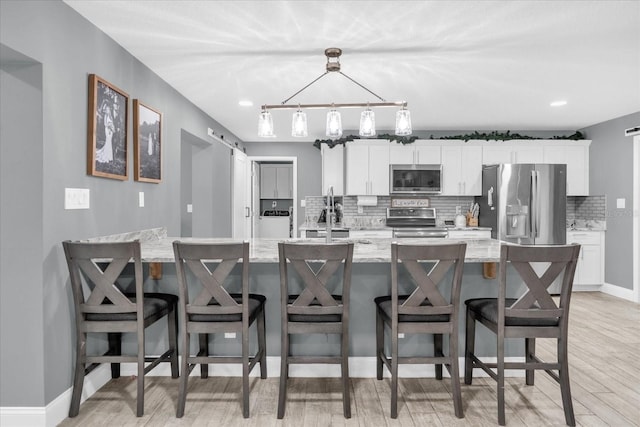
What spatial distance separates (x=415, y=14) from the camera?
243 cm

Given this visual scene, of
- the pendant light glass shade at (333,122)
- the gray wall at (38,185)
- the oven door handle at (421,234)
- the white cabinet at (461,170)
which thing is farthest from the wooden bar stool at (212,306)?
the white cabinet at (461,170)

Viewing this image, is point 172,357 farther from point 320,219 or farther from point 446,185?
point 446,185

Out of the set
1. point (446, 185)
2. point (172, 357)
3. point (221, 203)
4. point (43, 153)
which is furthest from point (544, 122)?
point (43, 153)

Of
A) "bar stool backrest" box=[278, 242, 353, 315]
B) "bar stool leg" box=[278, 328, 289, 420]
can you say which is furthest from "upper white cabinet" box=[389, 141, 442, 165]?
"bar stool leg" box=[278, 328, 289, 420]

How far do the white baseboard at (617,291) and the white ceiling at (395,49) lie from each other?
2290 millimetres

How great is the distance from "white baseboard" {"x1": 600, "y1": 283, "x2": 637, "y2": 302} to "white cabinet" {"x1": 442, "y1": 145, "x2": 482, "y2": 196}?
2084 mm

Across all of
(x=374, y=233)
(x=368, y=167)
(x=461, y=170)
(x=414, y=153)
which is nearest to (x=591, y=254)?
(x=461, y=170)

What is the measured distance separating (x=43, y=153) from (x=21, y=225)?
0.39 m

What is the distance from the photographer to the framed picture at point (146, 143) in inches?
122

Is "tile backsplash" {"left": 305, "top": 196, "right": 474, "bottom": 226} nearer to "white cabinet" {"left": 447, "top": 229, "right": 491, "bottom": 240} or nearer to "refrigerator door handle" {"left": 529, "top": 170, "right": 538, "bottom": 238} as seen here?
"white cabinet" {"left": 447, "top": 229, "right": 491, "bottom": 240}

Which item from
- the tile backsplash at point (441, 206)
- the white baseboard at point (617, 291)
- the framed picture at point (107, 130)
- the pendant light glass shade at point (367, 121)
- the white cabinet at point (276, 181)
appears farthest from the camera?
the white cabinet at point (276, 181)

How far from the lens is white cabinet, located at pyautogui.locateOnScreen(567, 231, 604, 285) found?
221 inches

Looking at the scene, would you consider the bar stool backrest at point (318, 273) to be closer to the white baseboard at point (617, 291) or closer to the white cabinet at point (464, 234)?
the white cabinet at point (464, 234)

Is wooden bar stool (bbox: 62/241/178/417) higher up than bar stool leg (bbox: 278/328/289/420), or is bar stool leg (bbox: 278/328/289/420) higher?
wooden bar stool (bbox: 62/241/178/417)
